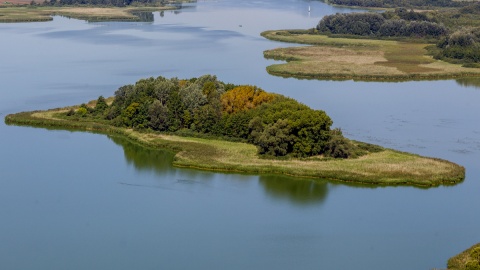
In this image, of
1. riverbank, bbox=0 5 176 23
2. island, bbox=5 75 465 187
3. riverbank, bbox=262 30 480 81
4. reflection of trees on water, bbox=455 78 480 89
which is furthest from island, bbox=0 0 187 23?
island, bbox=5 75 465 187

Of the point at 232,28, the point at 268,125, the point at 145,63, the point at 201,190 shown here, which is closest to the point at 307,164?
the point at 268,125

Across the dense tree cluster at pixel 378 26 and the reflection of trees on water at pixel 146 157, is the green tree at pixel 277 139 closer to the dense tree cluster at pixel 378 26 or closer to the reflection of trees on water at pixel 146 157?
the reflection of trees on water at pixel 146 157

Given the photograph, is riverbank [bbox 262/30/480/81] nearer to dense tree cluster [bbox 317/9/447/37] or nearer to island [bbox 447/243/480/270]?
dense tree cluster [bbox 317/9/447/37]

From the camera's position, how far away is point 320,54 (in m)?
77.6

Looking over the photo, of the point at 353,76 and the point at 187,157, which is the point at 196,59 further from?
the point at 187,157

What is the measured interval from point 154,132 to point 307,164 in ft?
35.5

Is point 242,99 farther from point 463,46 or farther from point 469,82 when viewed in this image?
point 463,46

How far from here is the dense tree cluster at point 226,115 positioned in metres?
38.0

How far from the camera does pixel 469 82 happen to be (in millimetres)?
64375

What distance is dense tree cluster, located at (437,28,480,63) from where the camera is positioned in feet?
246

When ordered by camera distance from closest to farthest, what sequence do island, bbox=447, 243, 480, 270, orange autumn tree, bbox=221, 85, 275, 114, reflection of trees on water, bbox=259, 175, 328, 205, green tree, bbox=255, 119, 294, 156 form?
island, bbox=447, 243, 480, 270
reflection of trees on water, bbox=259, 175, 328, 205
green tree, bbox=255, 119, 294, 156
orange autumn tree, bbox=221, 85, 275, 114

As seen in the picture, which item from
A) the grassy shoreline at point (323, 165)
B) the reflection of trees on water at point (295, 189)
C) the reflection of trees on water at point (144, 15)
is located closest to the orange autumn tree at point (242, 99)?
the grassy shoreline at point (323, 165)

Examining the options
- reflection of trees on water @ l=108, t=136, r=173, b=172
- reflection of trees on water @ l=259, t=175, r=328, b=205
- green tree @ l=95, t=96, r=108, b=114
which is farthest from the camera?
green tree @ l=95, t=96, r=108, b=114

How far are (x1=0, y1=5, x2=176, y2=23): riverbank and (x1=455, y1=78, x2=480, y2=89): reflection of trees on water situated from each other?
6170 cm
